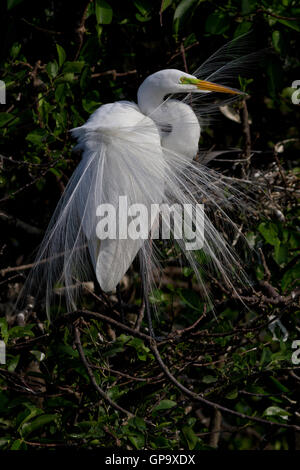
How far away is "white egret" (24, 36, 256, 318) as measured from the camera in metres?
1.58

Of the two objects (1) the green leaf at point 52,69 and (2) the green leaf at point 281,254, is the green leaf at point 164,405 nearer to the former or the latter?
(2) the green leaf at point 281,254

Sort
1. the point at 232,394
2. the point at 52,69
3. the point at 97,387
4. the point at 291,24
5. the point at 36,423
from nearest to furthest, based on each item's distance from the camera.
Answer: the point at 97,387 → the point at 36,423 → the point at 232,394 → the point at 52,69 → the point at 291,24

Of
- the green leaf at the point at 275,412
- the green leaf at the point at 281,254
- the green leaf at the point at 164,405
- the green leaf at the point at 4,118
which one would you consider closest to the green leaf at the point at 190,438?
the green leaf at the point at 164,405

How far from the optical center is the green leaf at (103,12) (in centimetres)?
166

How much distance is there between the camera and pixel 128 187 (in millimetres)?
1599

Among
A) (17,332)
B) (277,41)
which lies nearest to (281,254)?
(277,41)

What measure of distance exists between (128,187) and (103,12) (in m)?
0.53

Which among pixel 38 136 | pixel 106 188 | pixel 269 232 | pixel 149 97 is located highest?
pixel 149 97

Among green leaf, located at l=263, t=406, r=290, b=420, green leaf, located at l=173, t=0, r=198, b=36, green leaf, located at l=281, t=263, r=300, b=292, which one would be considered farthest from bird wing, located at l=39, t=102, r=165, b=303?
green leaf, located at l=263, t=406, r=290, b=420

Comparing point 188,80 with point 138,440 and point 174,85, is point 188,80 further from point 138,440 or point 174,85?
point 138,440

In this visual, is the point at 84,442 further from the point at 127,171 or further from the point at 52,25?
the point at 52,25

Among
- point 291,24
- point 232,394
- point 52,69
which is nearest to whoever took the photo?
point 232,394

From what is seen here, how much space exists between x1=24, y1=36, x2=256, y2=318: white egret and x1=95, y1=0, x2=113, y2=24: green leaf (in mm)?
218
